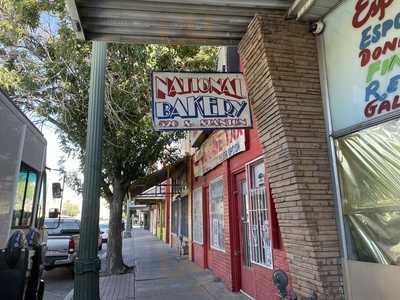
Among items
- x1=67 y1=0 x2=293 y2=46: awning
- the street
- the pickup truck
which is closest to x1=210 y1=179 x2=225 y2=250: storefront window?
the pickup truck

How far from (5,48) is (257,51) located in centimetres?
752

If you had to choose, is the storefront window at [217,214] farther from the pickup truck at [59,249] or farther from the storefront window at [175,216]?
the storefront window at [175,216]

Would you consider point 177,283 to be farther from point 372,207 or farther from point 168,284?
point 372,207

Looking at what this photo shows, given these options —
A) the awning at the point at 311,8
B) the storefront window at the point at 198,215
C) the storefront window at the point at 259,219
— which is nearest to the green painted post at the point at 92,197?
the awning at the point at 311,8

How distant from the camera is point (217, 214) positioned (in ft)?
34.1

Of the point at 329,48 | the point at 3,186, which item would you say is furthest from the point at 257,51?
the point at 3,186

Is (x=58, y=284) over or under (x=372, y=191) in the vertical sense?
under

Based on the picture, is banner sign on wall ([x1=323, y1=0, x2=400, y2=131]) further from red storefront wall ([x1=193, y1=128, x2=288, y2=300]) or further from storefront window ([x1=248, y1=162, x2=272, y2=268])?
storefront window ([x1=248, y1=162, x2=272, y2=268])

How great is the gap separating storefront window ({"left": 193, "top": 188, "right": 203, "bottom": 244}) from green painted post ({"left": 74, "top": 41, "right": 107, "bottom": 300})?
7888 millimetres

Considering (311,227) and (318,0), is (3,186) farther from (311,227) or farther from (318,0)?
(318,0)

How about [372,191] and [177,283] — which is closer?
[372,191]

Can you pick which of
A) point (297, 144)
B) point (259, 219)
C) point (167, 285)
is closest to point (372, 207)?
point (297, 144)

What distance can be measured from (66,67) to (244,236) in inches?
229

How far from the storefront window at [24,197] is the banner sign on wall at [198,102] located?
73.6 inches
